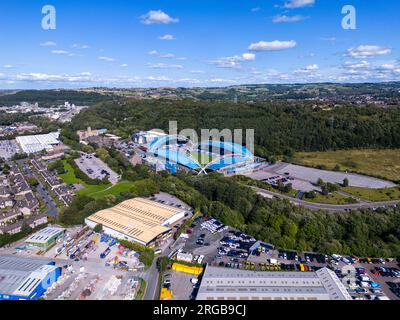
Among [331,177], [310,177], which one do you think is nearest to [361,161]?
[331,177]

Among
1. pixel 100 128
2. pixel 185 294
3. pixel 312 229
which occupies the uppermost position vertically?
pixel 100 128

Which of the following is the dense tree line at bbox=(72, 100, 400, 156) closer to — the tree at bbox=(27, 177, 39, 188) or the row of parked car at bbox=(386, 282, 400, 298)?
the tree at bbox=(27, 177, 39, 188)

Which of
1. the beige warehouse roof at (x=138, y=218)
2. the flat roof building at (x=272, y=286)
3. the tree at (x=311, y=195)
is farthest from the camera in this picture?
the tree at (x=311, y=195)

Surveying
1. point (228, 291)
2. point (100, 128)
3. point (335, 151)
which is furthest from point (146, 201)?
point (100, 128)

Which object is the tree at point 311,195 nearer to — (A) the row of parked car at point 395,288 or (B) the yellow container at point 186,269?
(A) the row of parked car at point 395,288

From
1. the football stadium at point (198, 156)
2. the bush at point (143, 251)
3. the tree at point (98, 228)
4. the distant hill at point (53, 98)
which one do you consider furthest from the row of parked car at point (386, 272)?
the distant hill at point (53, 98)
